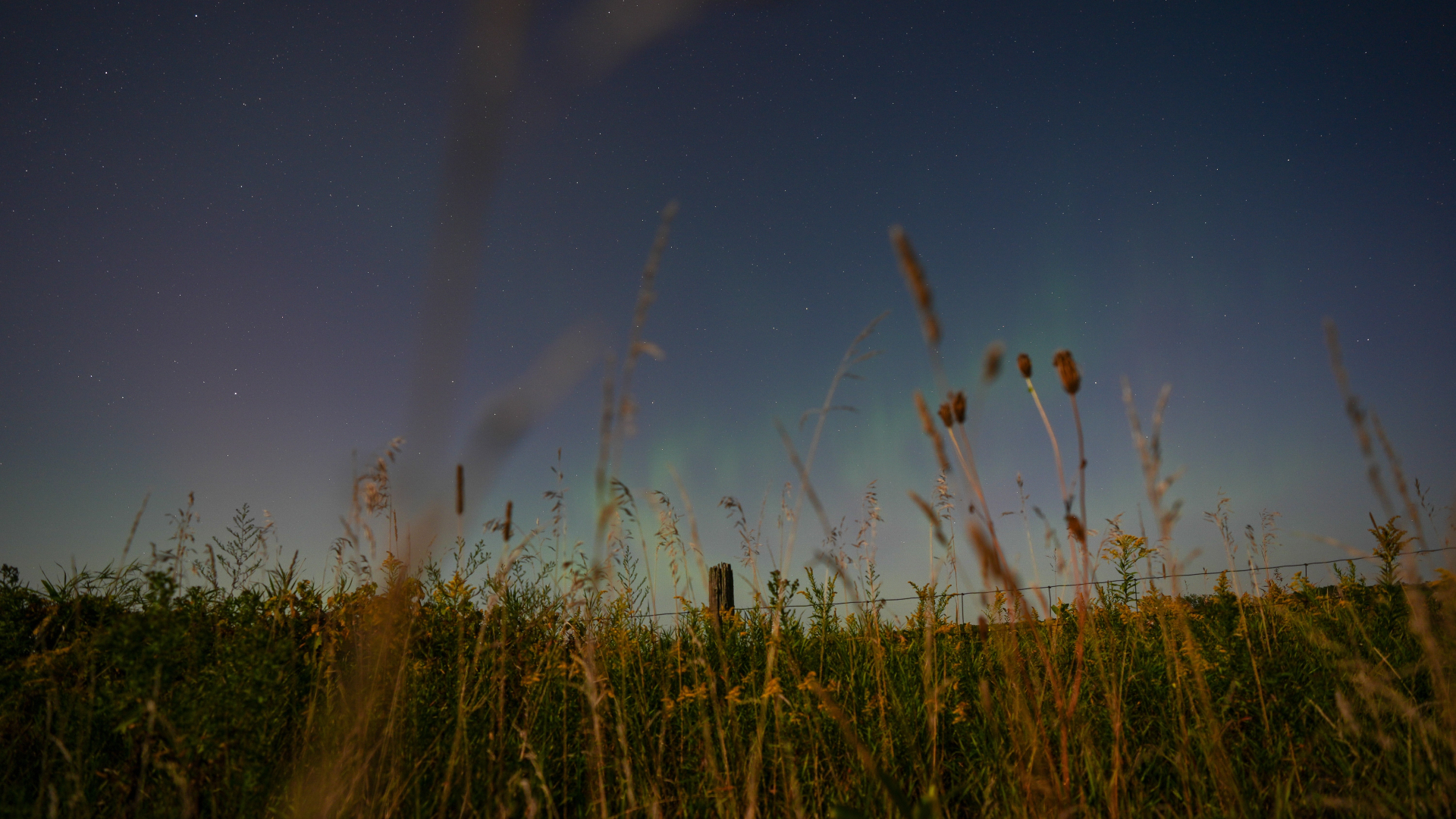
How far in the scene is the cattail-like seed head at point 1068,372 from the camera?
135 centimetres

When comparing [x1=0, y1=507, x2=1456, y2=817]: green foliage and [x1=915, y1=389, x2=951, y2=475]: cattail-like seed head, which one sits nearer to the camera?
[x1=915, y1=389, x2=951, y2=475]: cattail-like seed head

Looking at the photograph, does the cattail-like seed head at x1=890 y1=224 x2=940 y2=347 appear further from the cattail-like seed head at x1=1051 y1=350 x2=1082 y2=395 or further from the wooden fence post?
the wooden fence post

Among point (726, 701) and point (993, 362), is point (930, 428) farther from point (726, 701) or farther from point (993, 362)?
point (726, 701)

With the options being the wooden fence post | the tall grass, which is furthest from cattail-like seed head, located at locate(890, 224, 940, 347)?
the wooden fence post

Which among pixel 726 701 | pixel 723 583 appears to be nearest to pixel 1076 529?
pixel 726 701

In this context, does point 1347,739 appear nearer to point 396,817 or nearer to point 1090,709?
point 1090,709

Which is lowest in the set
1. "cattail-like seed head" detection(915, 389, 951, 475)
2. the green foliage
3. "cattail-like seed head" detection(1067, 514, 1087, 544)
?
the green foliage

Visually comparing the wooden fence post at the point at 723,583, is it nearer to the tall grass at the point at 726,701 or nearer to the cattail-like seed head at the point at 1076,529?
the tall grass at the point at 726,701

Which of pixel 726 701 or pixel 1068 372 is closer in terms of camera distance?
pixel 1068 372

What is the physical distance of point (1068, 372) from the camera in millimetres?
1374

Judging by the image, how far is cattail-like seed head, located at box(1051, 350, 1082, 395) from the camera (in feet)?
4.43

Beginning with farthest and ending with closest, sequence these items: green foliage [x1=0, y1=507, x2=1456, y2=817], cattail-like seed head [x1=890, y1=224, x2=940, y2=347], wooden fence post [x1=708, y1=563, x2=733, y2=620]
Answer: wooden fence post [x1=708, y1=563, x2=733, y2=620] < green foliage [x1=0, y1=507, x2=1456, y2=817] < cattail-like seed head [x1=890, y1=224, x2=940, y2=347]

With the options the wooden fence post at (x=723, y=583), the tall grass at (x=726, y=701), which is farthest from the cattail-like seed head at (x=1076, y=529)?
the wooden fence post at (x=723, y=583)

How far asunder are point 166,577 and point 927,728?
9.40 feet
